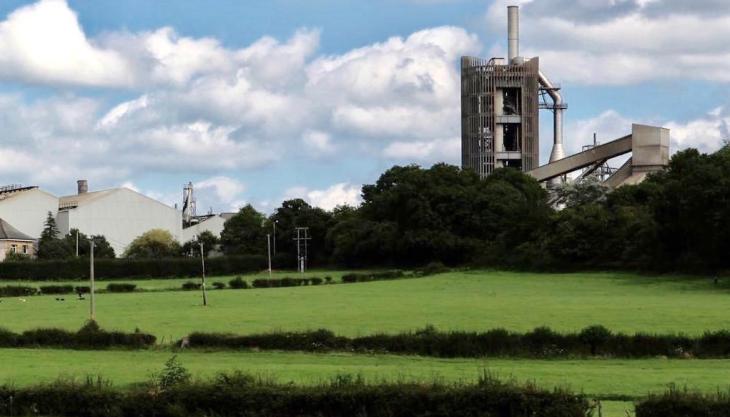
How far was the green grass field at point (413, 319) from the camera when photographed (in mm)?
26844

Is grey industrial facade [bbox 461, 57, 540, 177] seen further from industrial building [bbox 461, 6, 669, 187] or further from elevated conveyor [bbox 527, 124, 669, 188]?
elevated conveyor [bbox 527, 124, 669, 188]

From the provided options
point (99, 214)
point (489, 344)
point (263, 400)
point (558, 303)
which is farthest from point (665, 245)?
point (99, 214)

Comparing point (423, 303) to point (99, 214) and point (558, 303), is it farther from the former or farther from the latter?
point (99, 214)

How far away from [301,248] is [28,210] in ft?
141

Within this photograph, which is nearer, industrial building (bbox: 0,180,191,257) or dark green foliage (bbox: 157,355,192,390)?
dark green foliage (bbox: 157,355,192,390)

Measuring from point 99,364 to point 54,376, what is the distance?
15.0ft

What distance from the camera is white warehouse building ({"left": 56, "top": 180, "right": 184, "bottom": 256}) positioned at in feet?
474

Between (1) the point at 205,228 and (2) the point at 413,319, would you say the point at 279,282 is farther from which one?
(1) the point at 205,228

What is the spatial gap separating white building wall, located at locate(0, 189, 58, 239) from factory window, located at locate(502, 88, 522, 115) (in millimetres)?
59912

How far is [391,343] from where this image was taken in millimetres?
35781

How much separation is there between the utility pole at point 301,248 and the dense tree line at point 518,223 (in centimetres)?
191

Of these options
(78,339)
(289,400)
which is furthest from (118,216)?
(289,400)

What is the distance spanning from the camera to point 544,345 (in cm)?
3488

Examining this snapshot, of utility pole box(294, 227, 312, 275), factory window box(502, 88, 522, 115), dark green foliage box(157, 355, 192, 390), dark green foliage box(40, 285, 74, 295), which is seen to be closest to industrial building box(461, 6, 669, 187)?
factory window box(502, 88, 522, 115)
